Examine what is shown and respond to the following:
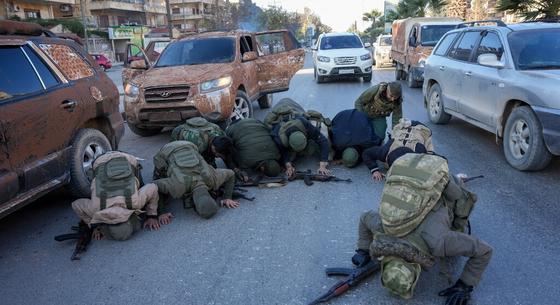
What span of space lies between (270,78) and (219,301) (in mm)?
6943

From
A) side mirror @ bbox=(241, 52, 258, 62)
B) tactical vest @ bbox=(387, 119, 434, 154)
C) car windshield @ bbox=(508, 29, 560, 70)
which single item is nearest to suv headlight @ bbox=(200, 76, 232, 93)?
side mirror @ bbox=(241, 52, 258, 62)

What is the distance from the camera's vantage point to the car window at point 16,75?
12.5 feet

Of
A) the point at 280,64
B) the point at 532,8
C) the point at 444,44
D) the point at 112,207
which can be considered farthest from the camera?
the point at 532,8

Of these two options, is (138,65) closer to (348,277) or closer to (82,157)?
(82,157)

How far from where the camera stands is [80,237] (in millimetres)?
3846

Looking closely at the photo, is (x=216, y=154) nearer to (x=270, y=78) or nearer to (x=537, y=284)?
(x=537, y=284)

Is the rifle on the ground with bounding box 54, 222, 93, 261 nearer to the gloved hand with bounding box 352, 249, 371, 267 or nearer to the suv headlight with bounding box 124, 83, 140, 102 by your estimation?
the gloved hand with bounding box 352, 249, 371, 267

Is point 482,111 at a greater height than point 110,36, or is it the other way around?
point 110,36

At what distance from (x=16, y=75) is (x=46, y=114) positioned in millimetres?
413

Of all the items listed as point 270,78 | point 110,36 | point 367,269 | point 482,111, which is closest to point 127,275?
point 367,269

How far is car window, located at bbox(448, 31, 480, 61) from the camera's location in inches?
270

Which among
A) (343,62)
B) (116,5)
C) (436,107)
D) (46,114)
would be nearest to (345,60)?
(343,62)

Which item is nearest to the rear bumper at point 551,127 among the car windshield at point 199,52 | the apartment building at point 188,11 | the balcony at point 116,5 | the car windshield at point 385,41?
the car windshield at point 199,52

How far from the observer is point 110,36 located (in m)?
49.3
